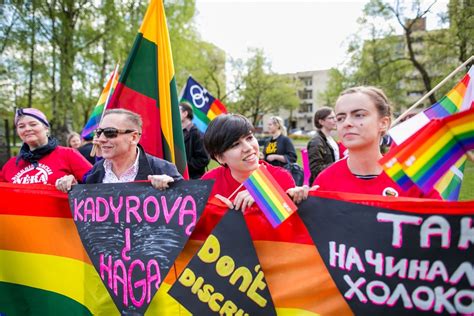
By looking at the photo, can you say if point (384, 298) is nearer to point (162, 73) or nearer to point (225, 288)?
point (225, 288)

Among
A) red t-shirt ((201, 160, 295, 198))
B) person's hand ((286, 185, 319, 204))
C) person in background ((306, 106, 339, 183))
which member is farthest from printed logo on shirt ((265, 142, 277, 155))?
A: person's hand ((286, 185, 319, 204))

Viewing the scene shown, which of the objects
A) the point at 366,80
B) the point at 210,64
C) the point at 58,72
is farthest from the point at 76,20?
the point at 210,64

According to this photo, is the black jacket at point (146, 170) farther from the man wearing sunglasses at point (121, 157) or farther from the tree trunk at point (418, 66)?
the tree trunk at point (418, 66)

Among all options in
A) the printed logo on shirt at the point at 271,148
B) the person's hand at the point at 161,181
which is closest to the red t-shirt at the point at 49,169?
the person's hand at the point at 161,181

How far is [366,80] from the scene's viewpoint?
73.0 feet

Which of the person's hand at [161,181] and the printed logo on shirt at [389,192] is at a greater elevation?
the person's hand at [161,181]

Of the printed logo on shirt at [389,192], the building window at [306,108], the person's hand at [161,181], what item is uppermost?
the person's hand at [161,181]

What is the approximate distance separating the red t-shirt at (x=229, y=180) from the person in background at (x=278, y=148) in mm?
3786

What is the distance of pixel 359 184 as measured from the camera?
2.37m

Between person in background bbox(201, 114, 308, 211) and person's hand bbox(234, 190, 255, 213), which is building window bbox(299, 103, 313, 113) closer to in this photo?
person in background bbox(201, 114, 308, 211)

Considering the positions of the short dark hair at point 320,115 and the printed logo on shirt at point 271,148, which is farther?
the printed logo on shirt at point 271,148

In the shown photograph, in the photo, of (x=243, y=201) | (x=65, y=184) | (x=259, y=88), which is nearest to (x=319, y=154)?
(x=243, y=201)

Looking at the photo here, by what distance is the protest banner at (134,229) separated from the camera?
8.07ft

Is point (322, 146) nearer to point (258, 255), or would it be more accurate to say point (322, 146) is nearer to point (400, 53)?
point (258, 255)
